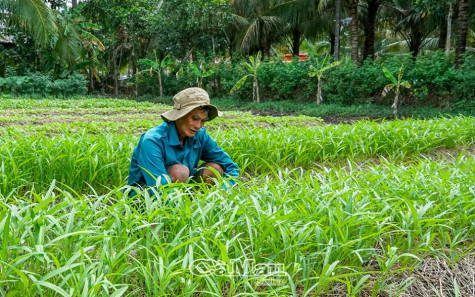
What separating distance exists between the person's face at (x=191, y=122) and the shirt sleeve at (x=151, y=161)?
22cm

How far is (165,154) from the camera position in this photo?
8.87 feet

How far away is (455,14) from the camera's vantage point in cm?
1623

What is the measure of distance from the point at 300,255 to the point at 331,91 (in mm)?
13573

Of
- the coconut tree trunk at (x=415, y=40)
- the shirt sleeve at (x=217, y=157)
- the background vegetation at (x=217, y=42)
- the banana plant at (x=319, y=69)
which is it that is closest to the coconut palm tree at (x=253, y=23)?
the background vegetation at (x=217, y=42)

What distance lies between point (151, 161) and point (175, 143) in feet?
0.86

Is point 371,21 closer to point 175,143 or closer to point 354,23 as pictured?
point 354,23

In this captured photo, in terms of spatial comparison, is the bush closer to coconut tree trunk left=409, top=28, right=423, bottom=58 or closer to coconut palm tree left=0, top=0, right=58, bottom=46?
coconut palm tree left=0, top=0, right=58, bottom=46

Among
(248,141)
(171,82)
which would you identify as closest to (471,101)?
(248,141)

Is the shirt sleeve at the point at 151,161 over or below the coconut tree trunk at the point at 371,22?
below

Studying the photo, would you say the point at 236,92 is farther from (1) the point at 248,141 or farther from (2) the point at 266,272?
(2) the point at 266,272

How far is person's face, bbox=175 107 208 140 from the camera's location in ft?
8.74

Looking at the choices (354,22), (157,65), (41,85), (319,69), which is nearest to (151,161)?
(319,69)

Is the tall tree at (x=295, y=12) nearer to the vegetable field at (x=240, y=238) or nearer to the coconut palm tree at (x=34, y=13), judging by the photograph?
the coconut palm tree at (x=34, y=13)

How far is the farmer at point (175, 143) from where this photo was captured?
2516mm
